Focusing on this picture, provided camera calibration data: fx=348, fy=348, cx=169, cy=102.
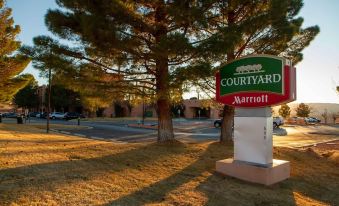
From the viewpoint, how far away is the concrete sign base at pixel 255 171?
29.3 feet

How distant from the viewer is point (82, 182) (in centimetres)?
705

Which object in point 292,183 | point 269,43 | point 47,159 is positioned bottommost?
point 292,183

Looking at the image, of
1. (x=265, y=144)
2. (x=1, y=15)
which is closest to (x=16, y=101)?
(x=1, y=15)

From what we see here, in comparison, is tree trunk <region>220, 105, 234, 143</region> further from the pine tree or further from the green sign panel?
the pine tree

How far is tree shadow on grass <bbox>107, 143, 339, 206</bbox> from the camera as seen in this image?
22.2ft

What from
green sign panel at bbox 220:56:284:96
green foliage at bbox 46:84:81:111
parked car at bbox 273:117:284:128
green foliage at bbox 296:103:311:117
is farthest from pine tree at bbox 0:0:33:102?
green foliage at bbox 296:103:311:117

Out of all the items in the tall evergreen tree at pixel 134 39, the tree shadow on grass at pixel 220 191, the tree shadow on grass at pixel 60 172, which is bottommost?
the tree shadow on grass at pixel 220 191

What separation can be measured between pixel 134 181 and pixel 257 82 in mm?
4468

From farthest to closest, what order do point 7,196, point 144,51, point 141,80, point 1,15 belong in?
point 1,15
point 141,80
point 144,51
point 7,196

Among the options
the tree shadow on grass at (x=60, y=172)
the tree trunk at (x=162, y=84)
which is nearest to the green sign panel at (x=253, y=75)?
the tree trunk at (x=162, y=84)

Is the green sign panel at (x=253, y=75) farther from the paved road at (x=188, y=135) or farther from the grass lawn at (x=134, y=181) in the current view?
the paved road at (x=188, y=135)

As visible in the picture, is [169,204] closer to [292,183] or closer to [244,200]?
[244,200]

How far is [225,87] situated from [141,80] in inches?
144

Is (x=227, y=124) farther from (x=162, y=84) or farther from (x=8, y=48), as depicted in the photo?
(x=8, y=48)
